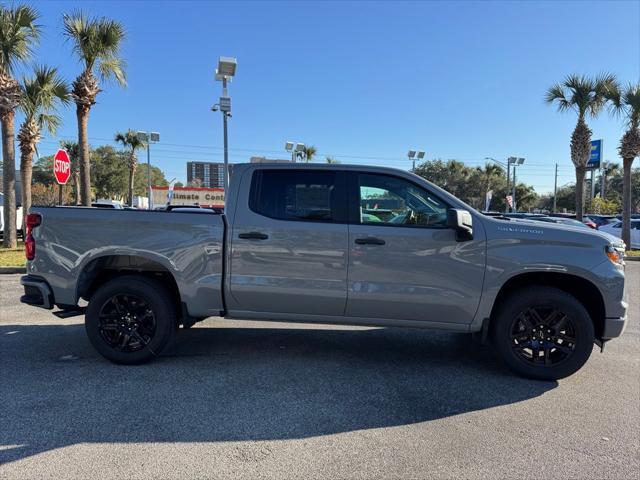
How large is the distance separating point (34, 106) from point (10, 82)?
170 centimetres

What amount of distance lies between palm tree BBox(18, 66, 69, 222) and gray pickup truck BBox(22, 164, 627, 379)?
1330cm

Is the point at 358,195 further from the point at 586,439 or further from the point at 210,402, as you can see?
the point at 586,439

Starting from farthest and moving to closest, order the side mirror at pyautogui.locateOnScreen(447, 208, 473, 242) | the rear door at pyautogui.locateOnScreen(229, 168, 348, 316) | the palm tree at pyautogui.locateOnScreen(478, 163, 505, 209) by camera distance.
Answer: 1. the palm tree at pyautogui.locateOnScreen(478, 163, 505, 209)
2. the rear door at pyautogui.locateOnScreen(229, 168, 348, 316)
3. the side mirror at pyautogui.locateOnScreen(447, 208, 473, 242)

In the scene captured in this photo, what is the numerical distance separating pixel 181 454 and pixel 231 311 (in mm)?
1700

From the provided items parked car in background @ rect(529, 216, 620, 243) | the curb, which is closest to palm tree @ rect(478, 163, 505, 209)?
parked car in background @ rect(529, 216, 620, 243)

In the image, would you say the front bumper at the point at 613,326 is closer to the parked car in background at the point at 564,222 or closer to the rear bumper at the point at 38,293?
the parked car in background at the point at 564,222

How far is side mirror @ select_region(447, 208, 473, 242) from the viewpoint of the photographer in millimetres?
4035

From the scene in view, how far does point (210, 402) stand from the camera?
379 centimetres

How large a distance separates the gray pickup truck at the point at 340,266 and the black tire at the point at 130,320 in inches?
0.5

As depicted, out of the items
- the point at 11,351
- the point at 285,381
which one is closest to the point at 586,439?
the point at 285,381

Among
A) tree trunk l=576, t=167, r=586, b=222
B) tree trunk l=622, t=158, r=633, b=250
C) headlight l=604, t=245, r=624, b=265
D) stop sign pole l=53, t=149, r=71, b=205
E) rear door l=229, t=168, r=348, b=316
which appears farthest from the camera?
tree trunk l=576, t=167, r=586, b=222

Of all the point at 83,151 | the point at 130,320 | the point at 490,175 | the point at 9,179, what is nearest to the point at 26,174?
the point at 9,179

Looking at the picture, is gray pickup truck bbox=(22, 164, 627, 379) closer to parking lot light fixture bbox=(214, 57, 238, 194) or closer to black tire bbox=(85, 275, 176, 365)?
black tire bbox=(85, 275, 176, 365)

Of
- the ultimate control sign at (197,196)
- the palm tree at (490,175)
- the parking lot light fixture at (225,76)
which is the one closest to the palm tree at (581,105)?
the parking lot light fixture at (225,76)
